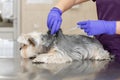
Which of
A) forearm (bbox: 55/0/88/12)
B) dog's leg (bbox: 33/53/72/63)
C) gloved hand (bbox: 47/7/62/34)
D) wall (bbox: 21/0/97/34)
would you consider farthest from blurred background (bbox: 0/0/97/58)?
dog's leg (bbox: 33/53/72/63)

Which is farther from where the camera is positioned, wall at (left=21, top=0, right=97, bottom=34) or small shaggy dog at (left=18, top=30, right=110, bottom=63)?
wall at (left=21, top=0, right=97, bottom=34)

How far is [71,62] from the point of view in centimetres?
116

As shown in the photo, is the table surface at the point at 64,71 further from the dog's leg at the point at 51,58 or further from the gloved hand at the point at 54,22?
the gloved hand at the point at 54,22

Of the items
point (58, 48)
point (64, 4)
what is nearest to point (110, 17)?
point (64, 4)

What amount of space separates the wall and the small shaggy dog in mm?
1411

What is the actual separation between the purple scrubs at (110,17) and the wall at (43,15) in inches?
48.9

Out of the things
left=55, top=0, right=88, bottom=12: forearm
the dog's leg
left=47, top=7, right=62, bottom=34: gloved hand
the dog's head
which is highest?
left=55, top=0, right=88, bottom=12: forearm

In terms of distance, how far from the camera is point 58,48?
1165 millimetres

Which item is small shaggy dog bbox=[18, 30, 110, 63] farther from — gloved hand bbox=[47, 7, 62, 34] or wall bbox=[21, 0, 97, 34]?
wall bbox=[21, 0, 97, 34]

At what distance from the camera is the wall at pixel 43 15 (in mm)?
2664

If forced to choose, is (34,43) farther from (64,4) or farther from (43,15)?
(43,15)

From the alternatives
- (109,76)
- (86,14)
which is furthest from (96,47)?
(86,14)

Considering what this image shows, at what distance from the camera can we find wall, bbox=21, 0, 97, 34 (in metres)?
2.66

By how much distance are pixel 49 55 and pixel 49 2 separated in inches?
63.9
